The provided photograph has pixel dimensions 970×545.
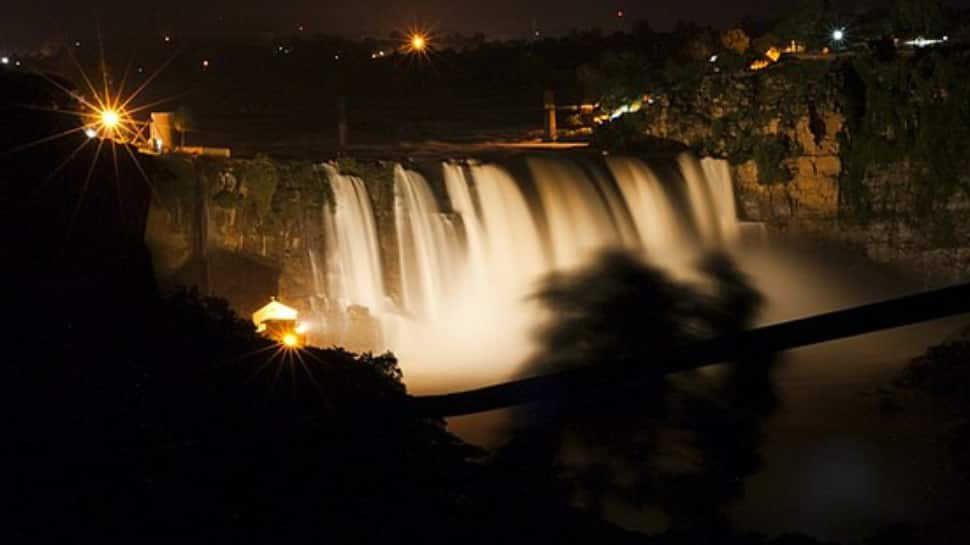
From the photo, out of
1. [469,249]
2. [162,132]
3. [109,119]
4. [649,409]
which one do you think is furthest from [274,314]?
[162,132]

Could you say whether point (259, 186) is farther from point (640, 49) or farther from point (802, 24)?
point (640, 49)

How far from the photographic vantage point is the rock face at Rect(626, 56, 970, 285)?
908 inches

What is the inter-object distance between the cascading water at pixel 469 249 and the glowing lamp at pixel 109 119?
11.5 feet

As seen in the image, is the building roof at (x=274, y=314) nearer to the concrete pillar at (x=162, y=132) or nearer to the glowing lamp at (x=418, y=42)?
the concrete pillar at (x=162, y=132)

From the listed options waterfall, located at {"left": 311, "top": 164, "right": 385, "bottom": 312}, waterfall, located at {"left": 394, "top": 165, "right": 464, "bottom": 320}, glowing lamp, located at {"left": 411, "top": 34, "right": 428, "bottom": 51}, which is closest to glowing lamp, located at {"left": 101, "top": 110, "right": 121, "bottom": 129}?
waterfall, located at {"left": 311, "top": 164, "right": 385, "bottom": 312}

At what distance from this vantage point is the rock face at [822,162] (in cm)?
2306

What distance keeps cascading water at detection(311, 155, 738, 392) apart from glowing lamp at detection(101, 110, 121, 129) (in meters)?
3.51

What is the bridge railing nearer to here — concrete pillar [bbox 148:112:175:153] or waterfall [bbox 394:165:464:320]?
waterfall [bbox 394:165:464:320]

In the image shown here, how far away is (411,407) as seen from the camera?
295cm

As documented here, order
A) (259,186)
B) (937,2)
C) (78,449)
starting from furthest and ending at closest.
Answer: (937,2)
(259,186)
(78,449)

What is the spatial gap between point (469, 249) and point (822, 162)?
8801 millimetres

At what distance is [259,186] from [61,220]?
31.2 ft

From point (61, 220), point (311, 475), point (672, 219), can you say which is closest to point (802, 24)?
point (672, 219)

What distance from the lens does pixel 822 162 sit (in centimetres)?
2361
